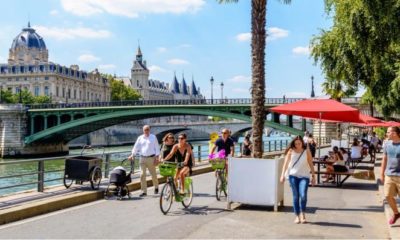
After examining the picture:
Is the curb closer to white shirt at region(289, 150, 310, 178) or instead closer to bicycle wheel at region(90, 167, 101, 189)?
bicycle wheel at region(90, 167, 101, 189)

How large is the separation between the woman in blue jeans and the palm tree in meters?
2.83

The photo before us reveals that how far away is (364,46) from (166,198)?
6443 mm

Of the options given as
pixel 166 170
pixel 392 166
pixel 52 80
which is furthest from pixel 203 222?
pixel 52 80

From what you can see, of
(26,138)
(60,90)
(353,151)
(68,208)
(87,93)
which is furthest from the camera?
(87,93)

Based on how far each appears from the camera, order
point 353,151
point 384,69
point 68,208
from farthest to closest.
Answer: point 353,151 → point 384,69 → point 68,208

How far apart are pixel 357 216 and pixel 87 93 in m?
142

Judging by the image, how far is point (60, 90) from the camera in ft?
433

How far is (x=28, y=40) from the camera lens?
16125cm

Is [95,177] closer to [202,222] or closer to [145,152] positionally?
[145,152]

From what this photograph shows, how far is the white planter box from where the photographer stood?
33.8 ft

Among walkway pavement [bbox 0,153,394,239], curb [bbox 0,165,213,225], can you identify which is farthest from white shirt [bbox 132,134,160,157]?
curb [bbox 0,165,213,225]

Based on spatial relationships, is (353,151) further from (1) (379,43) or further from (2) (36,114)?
(2) (36,114)

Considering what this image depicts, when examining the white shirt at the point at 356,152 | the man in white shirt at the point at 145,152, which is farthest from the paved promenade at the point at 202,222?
the white shirt at the point at 356,152

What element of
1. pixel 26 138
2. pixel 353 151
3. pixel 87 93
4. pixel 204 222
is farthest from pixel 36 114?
pixel 87 93
